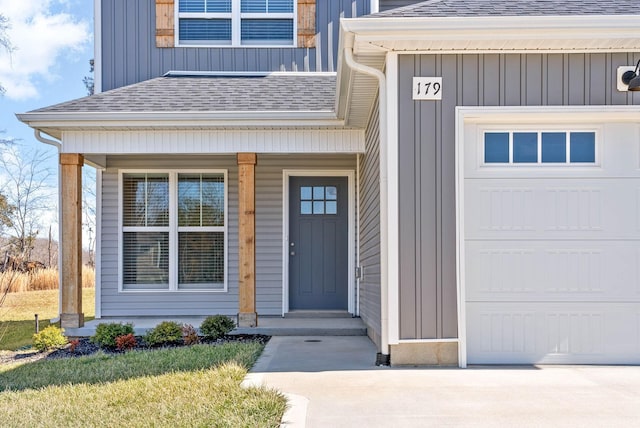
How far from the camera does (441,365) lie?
5.64m

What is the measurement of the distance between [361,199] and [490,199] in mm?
3254

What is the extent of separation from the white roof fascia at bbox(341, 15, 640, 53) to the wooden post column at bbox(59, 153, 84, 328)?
434 centimetres

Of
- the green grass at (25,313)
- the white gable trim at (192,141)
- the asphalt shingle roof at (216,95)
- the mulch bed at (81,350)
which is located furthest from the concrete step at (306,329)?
the green grass at (25,313)

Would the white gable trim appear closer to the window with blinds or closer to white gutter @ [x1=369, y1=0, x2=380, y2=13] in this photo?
the window with blinds

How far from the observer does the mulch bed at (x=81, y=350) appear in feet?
22.5

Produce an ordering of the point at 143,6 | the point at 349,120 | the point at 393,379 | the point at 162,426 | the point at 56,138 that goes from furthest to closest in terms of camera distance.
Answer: the point at 143,6 → the point at 56,138 → the point at 349,120 → the point at 393,379 → the point at 162,426

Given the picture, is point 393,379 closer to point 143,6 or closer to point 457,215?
point 457,215

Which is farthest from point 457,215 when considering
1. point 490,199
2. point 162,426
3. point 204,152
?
point 204,152

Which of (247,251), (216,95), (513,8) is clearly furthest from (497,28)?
(216,95)

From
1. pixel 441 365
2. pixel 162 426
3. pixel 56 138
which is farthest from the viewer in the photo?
pixel 56 138

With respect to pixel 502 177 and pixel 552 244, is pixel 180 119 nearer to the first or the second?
pixel 502 177

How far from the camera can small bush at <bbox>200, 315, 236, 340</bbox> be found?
755 centimetres

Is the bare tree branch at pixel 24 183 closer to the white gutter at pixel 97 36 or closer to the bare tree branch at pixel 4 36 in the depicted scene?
the bare tree branch at pixel 4 36

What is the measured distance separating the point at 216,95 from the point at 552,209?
15.6 ft
